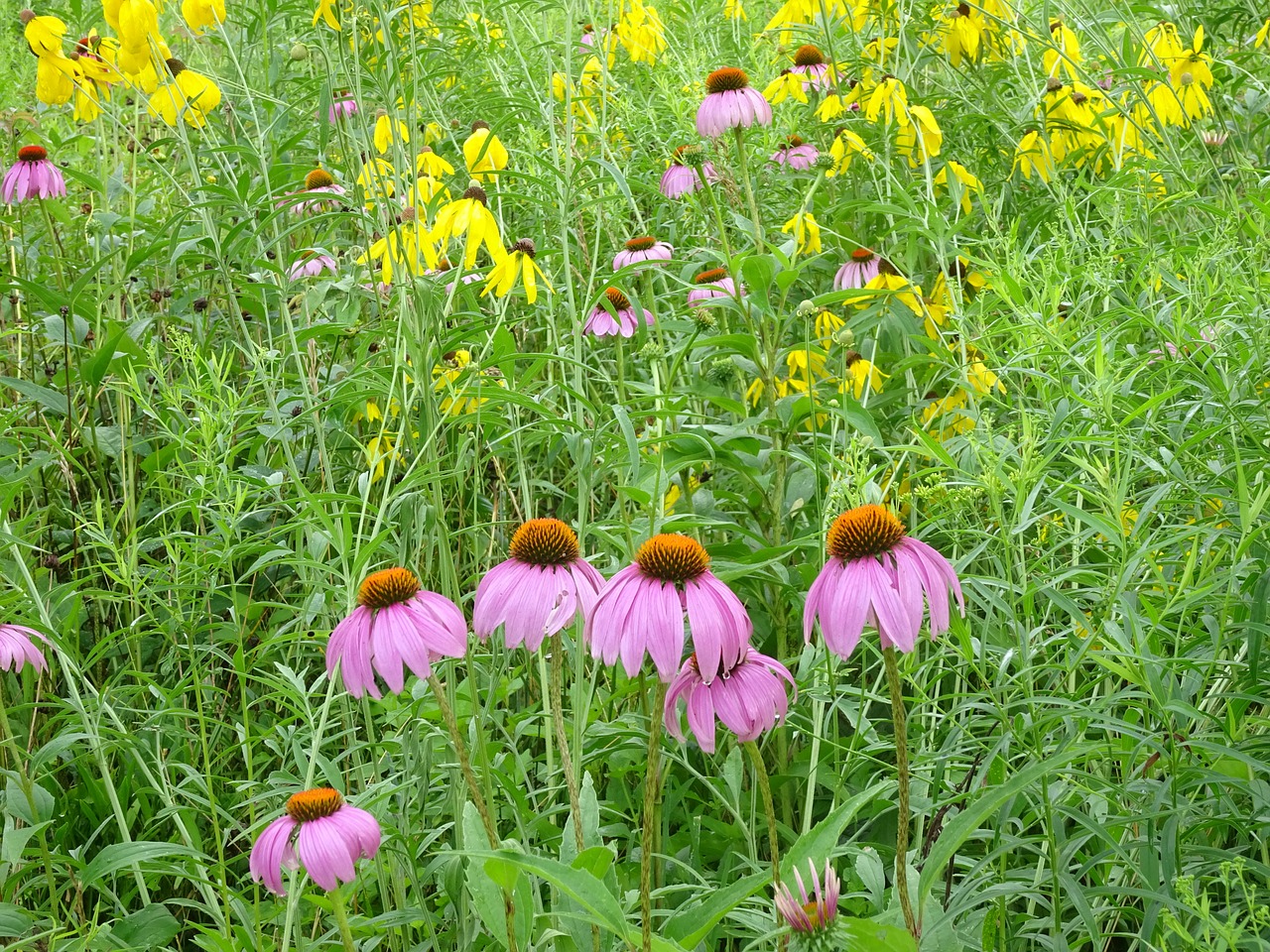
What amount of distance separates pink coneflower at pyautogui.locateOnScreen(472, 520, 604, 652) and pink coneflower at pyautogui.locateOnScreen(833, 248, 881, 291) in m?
1.28

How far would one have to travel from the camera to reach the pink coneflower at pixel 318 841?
3.44 ft

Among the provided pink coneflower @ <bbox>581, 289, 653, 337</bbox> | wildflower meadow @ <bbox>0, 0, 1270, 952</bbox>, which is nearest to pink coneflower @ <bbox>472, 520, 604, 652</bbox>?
wildflower meadow @ <bbox>0, 0, 1270, 952</bbox>

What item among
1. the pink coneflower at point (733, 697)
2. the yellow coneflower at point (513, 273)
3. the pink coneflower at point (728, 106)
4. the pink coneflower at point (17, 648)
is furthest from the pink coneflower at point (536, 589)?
the pink coneflower at point (728, 106)

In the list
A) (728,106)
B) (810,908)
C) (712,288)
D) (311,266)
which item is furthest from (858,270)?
(810,908)

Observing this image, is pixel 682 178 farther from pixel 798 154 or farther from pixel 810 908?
pixel 810 908

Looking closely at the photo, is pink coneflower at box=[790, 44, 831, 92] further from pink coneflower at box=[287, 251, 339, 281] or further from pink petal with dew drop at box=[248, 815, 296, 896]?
pink petal with dew drop at box=[248, 815, 296, 896]

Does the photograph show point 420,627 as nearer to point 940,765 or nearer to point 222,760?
point 940,765

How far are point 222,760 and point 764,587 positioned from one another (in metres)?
0.86

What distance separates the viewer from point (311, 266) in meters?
2.22

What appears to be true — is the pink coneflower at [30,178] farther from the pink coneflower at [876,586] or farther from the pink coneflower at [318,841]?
the pink coneflower at [876,586]

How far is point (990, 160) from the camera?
Result: 8.74ft

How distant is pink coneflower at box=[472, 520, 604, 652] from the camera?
1.01m

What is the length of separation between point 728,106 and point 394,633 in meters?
1.30

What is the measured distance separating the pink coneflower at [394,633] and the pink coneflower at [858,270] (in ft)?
4.36
